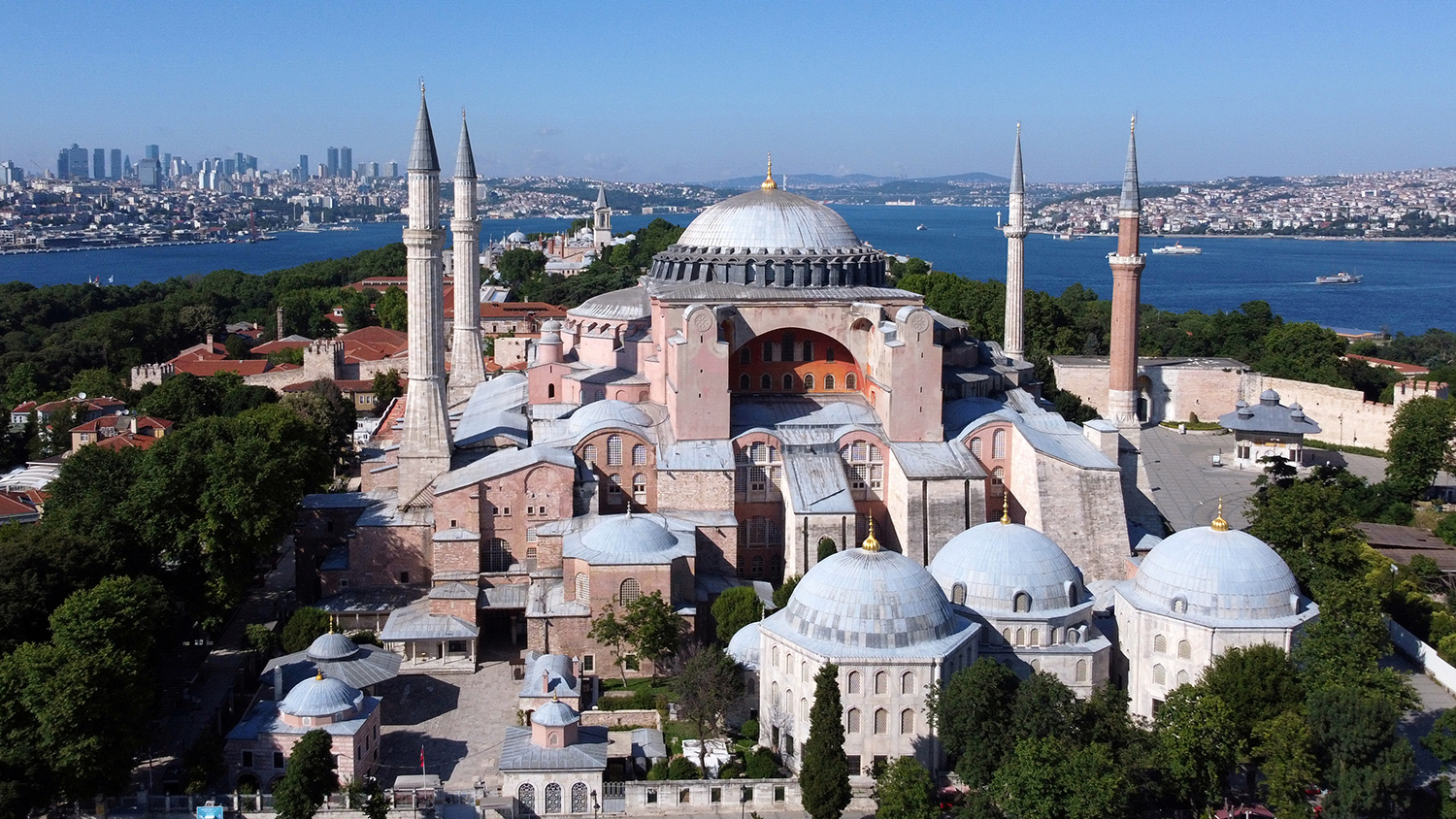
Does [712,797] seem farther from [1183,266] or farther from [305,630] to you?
[1183,266]

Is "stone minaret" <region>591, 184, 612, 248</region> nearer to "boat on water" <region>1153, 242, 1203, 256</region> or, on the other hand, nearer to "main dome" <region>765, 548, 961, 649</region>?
"main dome" <region>765, 548, 961, 649</region>

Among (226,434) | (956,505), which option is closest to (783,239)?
(956,505)

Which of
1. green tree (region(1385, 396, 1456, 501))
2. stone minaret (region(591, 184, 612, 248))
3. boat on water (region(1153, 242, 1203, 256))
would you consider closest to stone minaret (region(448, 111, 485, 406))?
green tree (region(1385, 396, 1456, 501))

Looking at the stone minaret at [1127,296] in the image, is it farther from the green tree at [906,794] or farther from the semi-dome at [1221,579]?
the green tree at [906,794]

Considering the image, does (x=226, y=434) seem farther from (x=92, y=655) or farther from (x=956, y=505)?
(x=956, y=505)

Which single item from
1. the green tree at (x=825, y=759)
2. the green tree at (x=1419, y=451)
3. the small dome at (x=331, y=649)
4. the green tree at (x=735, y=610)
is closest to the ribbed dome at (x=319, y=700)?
the small dome at (x=331, y=649)

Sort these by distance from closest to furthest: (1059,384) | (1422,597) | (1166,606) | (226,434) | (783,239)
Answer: (1166,606), (1422,597), (226,434), (783,239), (1059,384)
